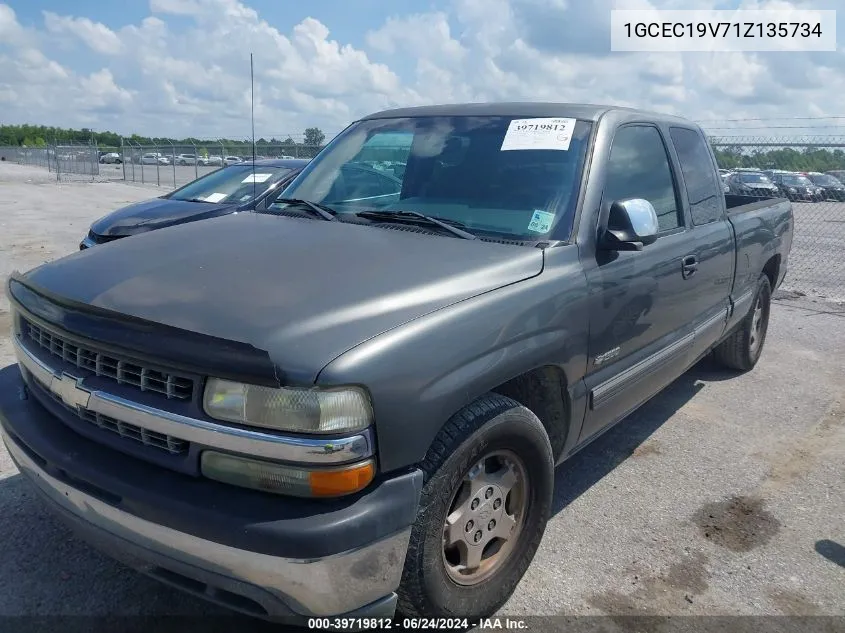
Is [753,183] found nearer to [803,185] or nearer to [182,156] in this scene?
[803,185]

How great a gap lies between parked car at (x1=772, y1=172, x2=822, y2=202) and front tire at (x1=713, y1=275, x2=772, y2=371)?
1021cm

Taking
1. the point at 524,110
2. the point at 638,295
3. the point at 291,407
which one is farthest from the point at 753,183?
the point at 291,407

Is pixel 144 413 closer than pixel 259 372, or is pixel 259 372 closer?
pixel 259 372

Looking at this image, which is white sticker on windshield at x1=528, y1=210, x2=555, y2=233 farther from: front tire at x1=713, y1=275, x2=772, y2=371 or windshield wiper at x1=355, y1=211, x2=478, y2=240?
front tire at x1=713, y1=275, x2=772, y2=371

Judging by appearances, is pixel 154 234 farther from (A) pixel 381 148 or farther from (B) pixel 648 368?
(B) pixel 648 368

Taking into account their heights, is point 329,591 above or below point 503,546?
above

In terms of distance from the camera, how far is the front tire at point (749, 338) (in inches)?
217

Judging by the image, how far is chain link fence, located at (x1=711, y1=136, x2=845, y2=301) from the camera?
10.2 metres

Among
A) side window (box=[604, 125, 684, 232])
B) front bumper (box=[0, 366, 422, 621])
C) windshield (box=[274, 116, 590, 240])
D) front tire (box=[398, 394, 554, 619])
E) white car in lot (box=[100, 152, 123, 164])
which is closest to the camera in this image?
front bumper (box=[0, 366, 422, 621])

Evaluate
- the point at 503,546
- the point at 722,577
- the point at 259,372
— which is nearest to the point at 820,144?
the point at 722,577

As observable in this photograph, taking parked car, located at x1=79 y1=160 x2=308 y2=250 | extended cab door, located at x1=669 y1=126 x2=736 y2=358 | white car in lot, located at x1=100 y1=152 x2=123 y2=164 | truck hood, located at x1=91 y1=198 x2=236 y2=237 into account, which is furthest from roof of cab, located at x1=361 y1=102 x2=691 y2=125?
white car in lot, located at x1=100 y1=152 x2=123 y2=164

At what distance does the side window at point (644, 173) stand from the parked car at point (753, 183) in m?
10.1

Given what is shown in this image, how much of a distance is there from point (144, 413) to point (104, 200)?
68.6ft

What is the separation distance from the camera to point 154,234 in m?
3.08
